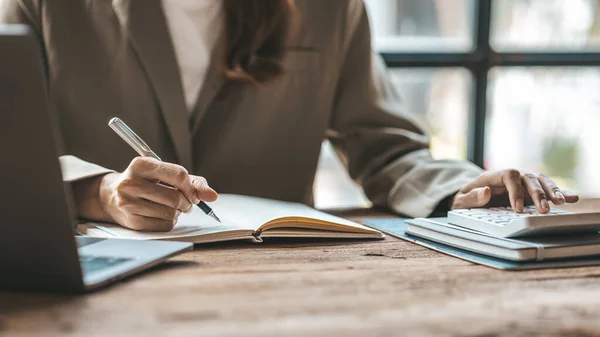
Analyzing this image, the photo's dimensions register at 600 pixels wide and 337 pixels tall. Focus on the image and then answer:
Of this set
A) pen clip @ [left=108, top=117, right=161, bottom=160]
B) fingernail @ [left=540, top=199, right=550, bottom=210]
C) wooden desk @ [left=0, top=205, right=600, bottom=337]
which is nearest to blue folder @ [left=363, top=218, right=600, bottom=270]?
wooden desk @ [left=0, top=205, right=600, bottom=337]

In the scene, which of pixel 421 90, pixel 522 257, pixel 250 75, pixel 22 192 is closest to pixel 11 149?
pixel 22 192

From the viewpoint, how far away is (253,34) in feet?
5.34

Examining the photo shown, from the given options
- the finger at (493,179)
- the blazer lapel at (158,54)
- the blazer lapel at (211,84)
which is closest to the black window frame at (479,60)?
the blazer lapel at (211,84)

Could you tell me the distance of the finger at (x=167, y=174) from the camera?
103 centimetres

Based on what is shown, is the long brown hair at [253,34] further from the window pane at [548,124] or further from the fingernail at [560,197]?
the window pane at [548,124]

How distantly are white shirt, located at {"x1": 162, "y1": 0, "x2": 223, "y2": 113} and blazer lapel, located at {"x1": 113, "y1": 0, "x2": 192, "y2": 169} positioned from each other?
8 centimetres

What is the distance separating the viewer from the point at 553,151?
97.7 inches

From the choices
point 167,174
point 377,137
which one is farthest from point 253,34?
point 167,174

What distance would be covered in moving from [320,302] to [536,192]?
0.53 m

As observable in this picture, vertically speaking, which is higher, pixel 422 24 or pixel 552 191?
pixel 422 24

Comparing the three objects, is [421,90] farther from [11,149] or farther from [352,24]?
[11,149]

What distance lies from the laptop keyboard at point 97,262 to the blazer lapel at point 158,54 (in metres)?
0.68

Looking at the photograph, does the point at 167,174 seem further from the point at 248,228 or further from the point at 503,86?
the point at 503,86

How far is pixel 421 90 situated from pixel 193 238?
1418 mm
